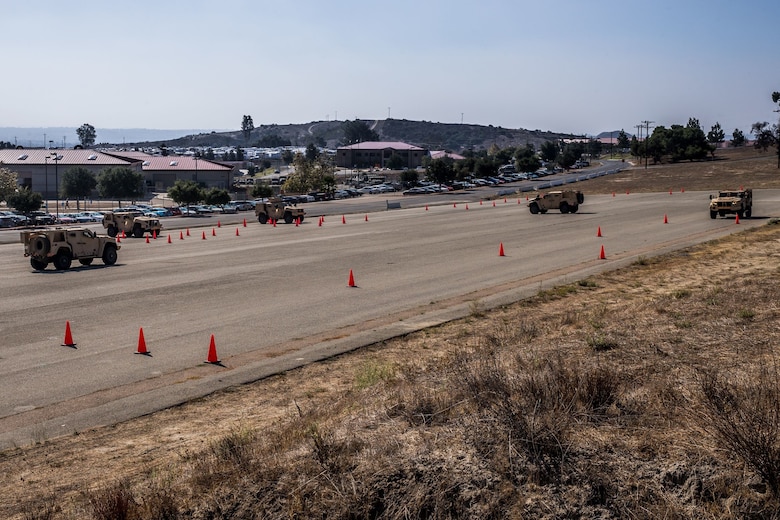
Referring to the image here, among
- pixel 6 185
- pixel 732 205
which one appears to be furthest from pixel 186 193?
pixel 732 205

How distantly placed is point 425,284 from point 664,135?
16294 centimetres

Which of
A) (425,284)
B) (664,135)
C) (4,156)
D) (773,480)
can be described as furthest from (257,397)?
(664,135)

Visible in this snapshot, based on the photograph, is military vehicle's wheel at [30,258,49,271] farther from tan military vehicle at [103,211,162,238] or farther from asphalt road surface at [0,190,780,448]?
tan military vehicle at [103,211,162,238]

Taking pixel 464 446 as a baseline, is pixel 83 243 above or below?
above

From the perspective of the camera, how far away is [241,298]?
81.4ft

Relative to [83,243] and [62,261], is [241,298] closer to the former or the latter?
[62,261]

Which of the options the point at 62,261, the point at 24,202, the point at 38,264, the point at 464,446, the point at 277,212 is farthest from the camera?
the point at 24,202

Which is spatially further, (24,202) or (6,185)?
(6,185)

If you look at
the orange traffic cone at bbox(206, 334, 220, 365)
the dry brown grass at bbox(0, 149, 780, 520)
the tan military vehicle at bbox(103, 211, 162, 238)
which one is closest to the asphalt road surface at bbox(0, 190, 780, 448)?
the orange traffic cone at bbox(206, 334, 220, 365)

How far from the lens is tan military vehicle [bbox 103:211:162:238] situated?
172 ft

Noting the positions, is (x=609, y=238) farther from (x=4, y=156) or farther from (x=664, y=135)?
(x=664, y=135)

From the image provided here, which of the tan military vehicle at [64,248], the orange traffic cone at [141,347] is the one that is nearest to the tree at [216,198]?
the tan military vehicle at [64,248]

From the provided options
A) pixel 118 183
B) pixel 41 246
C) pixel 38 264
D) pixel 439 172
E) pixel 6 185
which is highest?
pixel 439 172

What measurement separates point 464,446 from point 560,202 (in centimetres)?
5495
